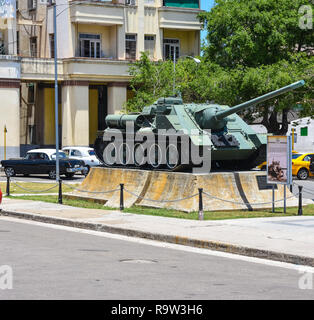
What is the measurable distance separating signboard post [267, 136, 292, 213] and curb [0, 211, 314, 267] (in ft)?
16.6

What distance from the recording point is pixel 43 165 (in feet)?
128

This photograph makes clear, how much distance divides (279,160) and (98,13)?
3384cm

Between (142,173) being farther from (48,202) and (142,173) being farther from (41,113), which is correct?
(41,113)

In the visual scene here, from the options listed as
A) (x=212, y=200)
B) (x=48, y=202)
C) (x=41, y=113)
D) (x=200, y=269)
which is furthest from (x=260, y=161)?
(x=41, y=113)

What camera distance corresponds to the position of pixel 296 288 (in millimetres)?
10320

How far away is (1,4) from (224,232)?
39.3m

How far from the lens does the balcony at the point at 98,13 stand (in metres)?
50.8

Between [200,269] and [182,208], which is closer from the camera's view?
[200,269]

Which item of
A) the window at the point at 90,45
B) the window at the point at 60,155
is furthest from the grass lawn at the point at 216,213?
the window at the point at 90,45

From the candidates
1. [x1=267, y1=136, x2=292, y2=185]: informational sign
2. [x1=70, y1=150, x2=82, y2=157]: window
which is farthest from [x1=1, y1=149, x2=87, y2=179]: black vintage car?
[x1=267, y1=136, x2=292, y2=185]: informational sign

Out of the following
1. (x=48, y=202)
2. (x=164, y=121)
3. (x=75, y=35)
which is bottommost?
(x=48, y=202)

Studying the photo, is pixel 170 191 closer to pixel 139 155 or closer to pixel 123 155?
pixel 139 155

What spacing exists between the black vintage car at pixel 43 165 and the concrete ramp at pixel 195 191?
1600 cm

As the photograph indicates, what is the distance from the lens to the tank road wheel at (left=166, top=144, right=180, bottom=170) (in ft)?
70.2
